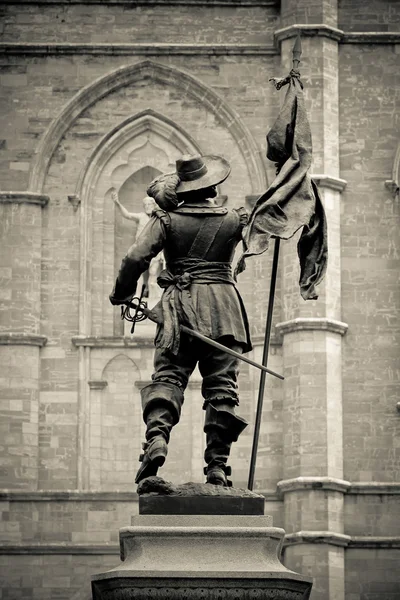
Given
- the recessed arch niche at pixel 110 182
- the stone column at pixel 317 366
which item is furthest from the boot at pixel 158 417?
the recessed arch niche at pixel 110 182

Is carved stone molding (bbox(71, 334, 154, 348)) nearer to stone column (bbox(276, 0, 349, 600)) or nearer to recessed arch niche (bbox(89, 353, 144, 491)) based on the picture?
recessed arch niche (bbox(89, 353, 144, 491))

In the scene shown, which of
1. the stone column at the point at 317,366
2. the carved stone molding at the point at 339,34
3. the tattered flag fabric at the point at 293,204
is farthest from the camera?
the carved stone molding at the point at 339,34

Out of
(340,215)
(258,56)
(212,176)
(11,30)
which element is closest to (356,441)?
(340,215)

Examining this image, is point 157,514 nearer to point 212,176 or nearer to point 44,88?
point 212,176

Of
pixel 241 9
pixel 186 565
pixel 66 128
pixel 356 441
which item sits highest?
pixel 241 9

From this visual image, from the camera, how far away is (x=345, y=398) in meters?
25.9

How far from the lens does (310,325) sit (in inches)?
1003

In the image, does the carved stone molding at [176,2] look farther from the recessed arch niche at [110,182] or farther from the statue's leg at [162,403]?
the statue's leg at [162,403]

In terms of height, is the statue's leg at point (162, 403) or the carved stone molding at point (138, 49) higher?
the carved stone molding at point (138, 49)

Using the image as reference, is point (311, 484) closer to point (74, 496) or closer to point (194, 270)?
point (74, 496)

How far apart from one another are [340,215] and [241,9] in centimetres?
361

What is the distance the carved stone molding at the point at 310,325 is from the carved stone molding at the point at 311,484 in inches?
84.2

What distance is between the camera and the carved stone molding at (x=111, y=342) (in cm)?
2627

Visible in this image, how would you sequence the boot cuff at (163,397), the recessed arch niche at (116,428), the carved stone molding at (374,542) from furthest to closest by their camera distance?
the recessed arch niche at (116,428), the carved stone molding at (374,542), the boot cuff at (163,397)
